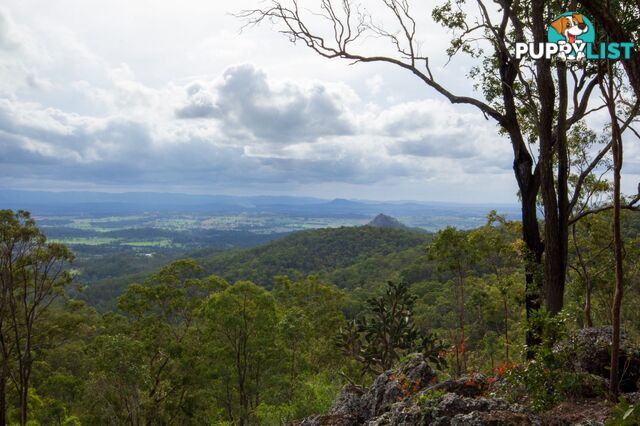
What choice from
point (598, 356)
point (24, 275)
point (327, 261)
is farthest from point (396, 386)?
point (327, 261)

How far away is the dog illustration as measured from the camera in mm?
8758

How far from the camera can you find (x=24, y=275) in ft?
63.6

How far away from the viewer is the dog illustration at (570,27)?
8.76 metres

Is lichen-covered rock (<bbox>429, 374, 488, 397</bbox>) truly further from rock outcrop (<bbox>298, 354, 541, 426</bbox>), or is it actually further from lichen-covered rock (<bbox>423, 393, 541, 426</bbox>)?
lichen-covered rock (<bbox>423, 393, 541, 426</bbox>)

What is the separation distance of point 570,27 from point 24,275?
22.0 metres

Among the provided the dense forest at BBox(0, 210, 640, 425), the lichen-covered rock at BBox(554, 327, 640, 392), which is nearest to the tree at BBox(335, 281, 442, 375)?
the dense forest at BBox(0, 210, 640, 425)

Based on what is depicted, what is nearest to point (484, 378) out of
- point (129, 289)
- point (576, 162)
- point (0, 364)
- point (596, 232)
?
point (576, 162)

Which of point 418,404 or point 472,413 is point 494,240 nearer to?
point 418,404

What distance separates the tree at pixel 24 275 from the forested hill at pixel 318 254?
7802cm

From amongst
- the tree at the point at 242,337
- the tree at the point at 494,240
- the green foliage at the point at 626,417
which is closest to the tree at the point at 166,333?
the tree at the point at 242,337

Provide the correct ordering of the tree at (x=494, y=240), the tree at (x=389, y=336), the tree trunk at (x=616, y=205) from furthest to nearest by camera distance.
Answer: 1. the tree at (x=494, y=240)
2. the tree at (x=389, y=336)
3. the tree trunk at (x=616, y=205)

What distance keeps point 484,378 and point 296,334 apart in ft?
53.7

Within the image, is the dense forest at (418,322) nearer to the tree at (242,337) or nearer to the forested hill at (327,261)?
the tree at (242,337)

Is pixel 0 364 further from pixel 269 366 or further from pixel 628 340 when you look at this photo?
pixel 628 340
